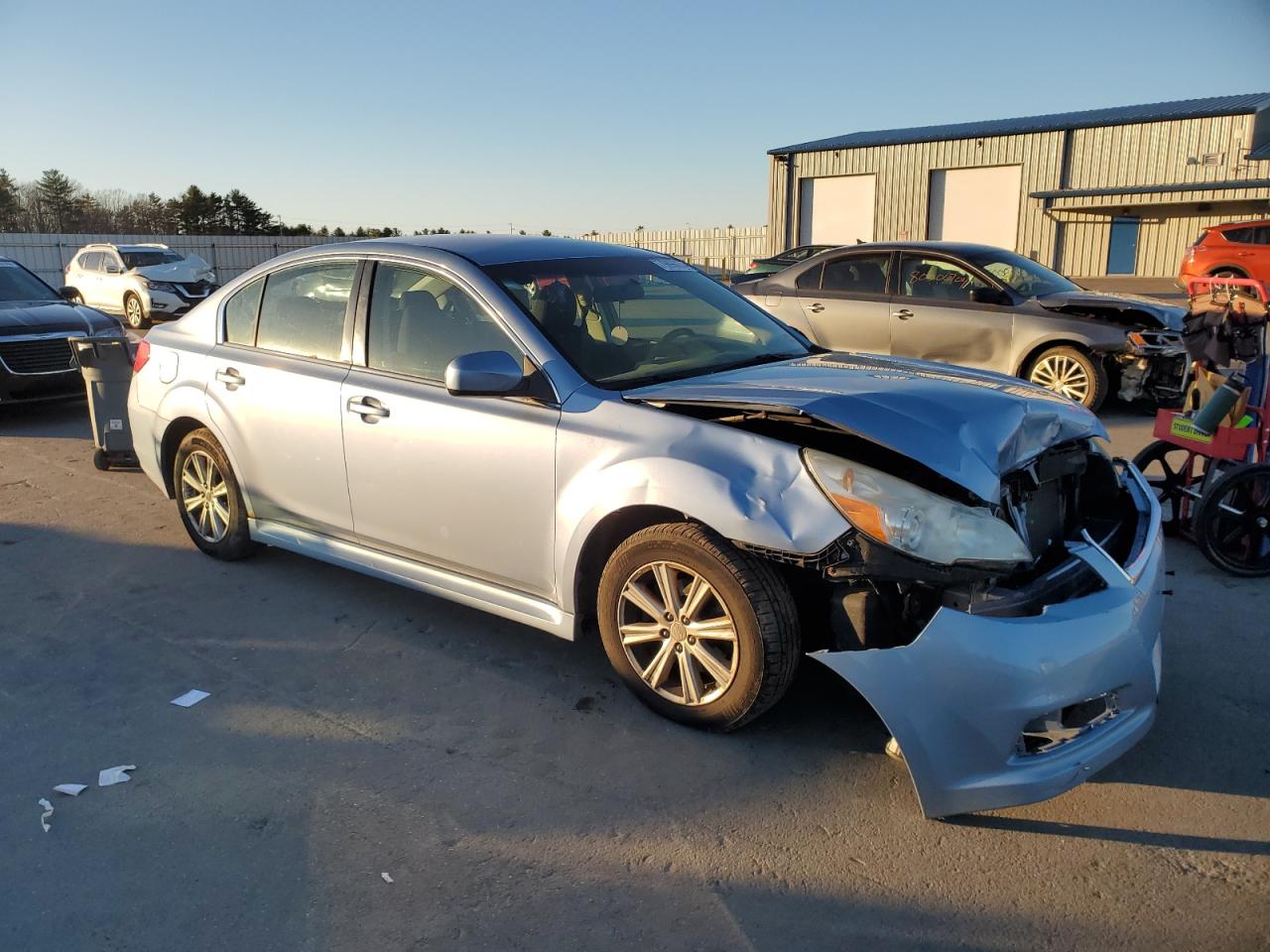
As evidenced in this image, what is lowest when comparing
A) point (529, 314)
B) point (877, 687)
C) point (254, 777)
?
point (254, 777)

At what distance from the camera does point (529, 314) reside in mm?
3812

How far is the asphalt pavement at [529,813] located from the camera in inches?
98.3

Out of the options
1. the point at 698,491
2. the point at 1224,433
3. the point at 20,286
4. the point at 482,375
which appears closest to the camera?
the point at 698,491

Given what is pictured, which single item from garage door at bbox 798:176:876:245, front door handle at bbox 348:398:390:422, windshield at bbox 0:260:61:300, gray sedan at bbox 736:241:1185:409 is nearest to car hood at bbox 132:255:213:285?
windshield at bbox 0:260:61:300

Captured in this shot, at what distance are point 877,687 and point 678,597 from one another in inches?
30.9

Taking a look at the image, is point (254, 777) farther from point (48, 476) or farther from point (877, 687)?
point (48, 476)

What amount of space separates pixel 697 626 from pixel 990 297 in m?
6.89

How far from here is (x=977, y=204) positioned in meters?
35.5

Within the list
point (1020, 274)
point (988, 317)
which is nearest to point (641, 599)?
point (988, 317)

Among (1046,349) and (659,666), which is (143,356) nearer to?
(659,666)

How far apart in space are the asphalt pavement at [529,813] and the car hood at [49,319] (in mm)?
6035

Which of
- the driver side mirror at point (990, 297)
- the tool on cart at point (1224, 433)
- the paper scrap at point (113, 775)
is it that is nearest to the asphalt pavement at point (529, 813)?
the paper scrap at point (113, 775)

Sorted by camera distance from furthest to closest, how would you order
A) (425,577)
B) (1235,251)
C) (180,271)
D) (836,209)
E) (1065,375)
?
(836,209) → (1235,251) → (180,271) → (1065,375) → (425,577)

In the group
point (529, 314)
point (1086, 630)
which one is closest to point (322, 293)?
point (529, 314)
